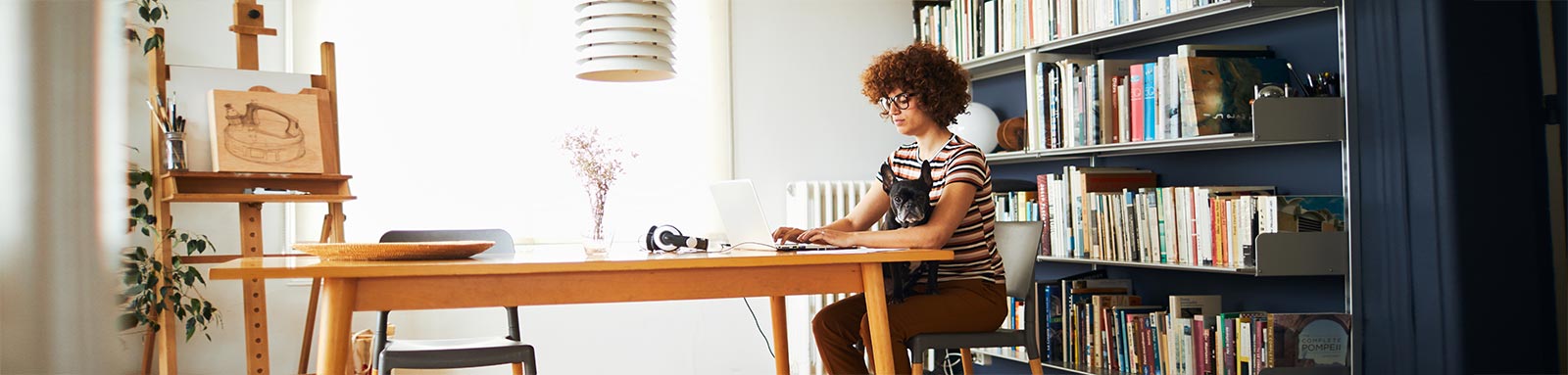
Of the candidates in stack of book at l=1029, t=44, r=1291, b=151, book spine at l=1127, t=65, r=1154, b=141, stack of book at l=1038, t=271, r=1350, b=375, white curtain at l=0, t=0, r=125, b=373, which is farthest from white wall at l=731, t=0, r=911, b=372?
white curtain at l=0, t=0, r=125, b=373

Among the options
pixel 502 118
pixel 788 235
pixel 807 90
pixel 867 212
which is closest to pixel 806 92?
pixel 807 90

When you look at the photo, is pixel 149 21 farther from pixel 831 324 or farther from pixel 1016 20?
pixel 1016 20

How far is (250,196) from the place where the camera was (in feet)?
10.4

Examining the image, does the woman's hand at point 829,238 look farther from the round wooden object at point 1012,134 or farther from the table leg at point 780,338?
the round wooden object at point 1012,134

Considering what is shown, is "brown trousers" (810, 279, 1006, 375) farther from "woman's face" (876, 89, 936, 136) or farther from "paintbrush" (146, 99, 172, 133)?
"paintbrush" (146, 99, 172, 133)

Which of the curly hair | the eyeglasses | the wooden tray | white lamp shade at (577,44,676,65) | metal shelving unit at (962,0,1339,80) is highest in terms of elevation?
metal shelving unit at (962,0,1339,80)

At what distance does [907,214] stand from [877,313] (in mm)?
346

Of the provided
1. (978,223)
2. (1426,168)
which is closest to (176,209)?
(978,223)

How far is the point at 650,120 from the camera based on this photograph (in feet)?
13.4

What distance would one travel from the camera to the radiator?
402 centimetres

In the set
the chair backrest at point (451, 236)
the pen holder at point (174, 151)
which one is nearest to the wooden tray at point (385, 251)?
the chair backrest at point (451, 236)

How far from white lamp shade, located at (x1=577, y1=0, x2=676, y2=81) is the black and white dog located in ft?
2.01

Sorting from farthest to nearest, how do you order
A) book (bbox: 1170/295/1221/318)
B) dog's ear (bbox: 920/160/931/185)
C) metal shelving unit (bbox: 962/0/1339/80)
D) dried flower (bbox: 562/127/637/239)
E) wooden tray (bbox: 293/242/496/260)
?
dried flower (bbox: 562/127/637/239) → book (bbox: 1170/295/1221/318) → metal shelving unit (bbox: 962/0/1339/80) → dog's ear (bbox: 920/160/931/185) → wooden tray (bbox: 293/242/496/260)

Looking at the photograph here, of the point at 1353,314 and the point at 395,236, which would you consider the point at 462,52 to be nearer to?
the point at 395,236
